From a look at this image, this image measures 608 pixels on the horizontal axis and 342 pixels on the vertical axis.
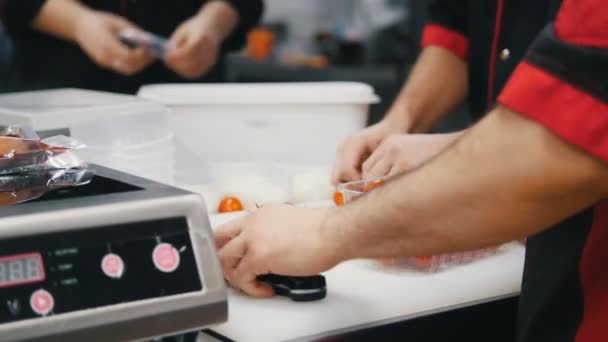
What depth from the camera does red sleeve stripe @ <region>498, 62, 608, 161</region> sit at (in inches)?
19.5

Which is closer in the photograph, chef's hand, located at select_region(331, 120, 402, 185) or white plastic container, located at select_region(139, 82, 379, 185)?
chef's hand, located at select_region(331, 120, 402, 185)

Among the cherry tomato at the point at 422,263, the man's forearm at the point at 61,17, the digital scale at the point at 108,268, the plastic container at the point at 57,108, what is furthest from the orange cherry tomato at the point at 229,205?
the man's forearm at the point at 61,17

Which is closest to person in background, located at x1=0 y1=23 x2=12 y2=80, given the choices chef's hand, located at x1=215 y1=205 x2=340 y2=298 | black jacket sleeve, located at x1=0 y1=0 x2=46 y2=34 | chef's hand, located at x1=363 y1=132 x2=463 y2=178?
black jacket sleeve, located at x1=0 y1=0 x2=46 y2=34

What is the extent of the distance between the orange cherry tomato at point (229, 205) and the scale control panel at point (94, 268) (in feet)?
1.61

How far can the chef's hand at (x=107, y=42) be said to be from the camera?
5.05 ft

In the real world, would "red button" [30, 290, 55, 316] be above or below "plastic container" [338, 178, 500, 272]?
above

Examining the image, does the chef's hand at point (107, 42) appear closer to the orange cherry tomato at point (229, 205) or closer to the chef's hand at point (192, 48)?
the chef's hand at point (192, 48)

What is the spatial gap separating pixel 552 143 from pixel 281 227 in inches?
12.2

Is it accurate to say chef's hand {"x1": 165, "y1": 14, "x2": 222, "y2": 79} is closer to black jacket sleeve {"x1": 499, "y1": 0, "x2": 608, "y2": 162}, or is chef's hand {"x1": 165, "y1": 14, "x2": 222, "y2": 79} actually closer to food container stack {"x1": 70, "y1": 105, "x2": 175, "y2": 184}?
food container stack {"x1": 70, "y1": 105, "x2": 175, "y2": 184}

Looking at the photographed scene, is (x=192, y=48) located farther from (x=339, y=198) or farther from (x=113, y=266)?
(x=113, y=266)

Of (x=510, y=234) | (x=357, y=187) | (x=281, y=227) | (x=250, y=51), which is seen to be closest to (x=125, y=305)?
(x=281, y=227)

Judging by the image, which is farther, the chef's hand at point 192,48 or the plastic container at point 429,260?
the chef's hand at point 192,48

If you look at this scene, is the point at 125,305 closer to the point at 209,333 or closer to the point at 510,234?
the point at 209,333

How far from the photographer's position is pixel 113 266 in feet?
1.85
